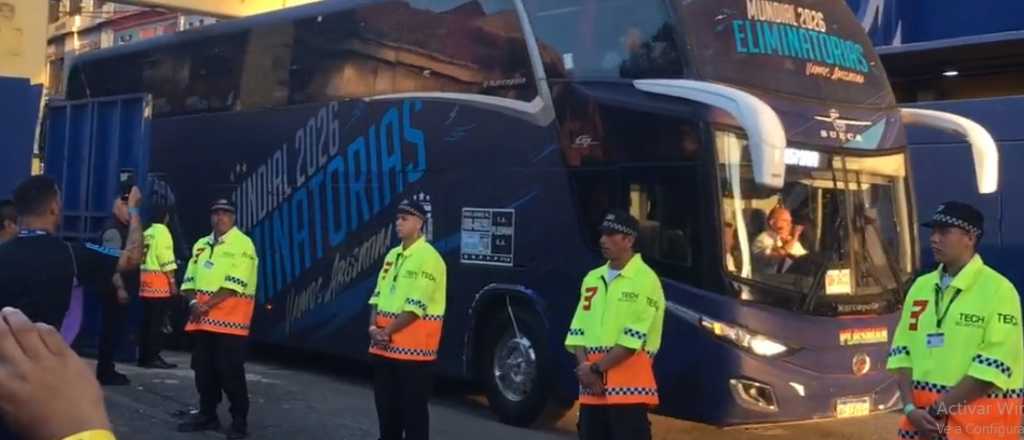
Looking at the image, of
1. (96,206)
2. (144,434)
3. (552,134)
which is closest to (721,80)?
(552,134)

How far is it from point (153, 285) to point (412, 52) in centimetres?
349

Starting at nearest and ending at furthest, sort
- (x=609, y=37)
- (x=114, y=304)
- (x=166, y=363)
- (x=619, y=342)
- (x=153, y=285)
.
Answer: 1. (x=619, y=342)
2. (x=609, y=37)
3. (x=114, y=304)
4. (x=153, y=285)
5. (x=166, y=363)

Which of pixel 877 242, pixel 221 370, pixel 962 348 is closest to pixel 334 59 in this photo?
pixel 221 370

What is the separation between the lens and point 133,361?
41.8ft

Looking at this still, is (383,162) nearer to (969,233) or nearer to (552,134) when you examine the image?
(552,134)

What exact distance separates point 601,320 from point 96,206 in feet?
26.2

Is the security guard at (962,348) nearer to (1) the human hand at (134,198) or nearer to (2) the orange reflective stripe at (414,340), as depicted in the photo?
(2) the orange reflective stripe at (414,340)

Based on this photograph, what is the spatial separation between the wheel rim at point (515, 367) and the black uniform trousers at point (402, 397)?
259 centimetres

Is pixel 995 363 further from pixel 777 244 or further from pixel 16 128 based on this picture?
pixel 16 128

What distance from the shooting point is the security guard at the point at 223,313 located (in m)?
8.77

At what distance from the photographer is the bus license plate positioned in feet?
29.4

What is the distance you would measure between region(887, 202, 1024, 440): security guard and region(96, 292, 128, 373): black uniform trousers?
786cm

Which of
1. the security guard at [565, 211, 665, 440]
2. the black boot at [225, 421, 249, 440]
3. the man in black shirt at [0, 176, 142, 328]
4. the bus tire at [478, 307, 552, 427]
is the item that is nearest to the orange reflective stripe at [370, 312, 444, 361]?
the security guard at [565, 211, 665, 440]

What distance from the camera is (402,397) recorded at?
759cm
